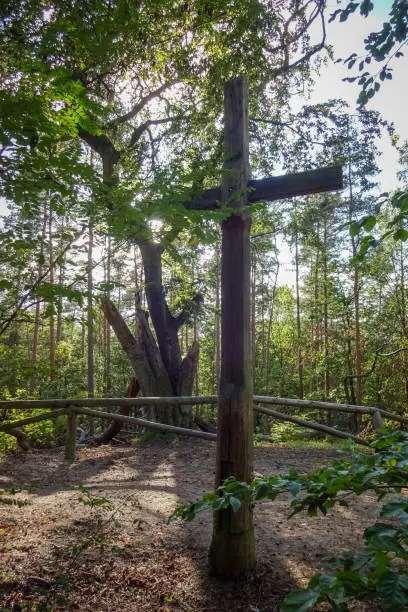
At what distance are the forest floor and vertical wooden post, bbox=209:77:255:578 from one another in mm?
211

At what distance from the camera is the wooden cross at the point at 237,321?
269cm

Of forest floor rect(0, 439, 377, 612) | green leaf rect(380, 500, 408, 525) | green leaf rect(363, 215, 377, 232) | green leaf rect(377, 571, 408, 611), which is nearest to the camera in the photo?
green leaf rect(377, 571, 408, 611)

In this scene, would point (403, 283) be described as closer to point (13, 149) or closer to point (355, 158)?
point (355, 158)

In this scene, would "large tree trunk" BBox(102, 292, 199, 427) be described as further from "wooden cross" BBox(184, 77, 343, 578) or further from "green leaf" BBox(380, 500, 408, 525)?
"green leaf" BBox(380, 500, 408, 525)

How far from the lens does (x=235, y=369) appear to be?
2787 mm

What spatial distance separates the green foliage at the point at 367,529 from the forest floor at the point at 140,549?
5.40 ft

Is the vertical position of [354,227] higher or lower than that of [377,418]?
higher

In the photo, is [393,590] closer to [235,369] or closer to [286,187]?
[235,369]

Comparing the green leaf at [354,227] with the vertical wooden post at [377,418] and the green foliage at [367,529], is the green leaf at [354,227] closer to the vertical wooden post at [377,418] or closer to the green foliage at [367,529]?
the green foliage at [367,529]

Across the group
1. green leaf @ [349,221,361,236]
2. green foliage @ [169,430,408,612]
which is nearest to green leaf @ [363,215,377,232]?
green leaf @ [349,221,361,236]

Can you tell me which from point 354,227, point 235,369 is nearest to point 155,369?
point 235,369

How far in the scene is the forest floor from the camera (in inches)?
98.0

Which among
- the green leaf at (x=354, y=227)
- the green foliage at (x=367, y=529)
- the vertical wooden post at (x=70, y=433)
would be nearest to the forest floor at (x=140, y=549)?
the vertical wooden post at (x=70, y=433)

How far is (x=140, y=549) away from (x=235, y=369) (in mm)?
1730
